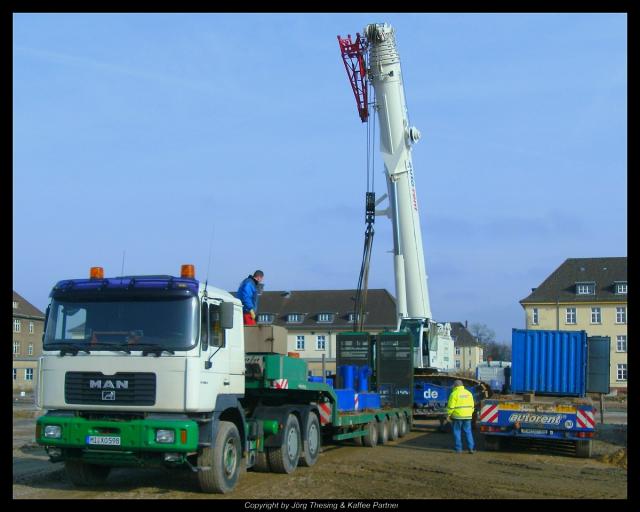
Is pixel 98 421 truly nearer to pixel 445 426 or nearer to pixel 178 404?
pixel 178 404

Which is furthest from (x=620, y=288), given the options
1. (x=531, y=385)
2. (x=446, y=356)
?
(x=531, y=385)

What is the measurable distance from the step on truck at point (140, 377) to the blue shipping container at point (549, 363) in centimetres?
907

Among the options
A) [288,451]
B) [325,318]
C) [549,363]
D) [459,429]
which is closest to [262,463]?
[288,451]

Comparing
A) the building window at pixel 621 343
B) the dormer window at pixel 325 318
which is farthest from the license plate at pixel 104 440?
the dormer window at pixel 325 318

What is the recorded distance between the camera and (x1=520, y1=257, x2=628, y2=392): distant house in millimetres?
64938

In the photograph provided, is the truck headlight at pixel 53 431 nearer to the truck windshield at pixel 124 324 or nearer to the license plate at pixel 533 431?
the truck windshield at pixel 124 324

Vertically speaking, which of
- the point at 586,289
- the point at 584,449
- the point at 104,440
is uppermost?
the point at 586,289

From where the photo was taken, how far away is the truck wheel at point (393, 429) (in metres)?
18.5

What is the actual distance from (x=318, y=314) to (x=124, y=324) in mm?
62338

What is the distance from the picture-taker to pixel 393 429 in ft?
61.3

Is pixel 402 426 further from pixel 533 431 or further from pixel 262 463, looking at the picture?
pixel 262 463

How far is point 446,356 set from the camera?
931 inches
